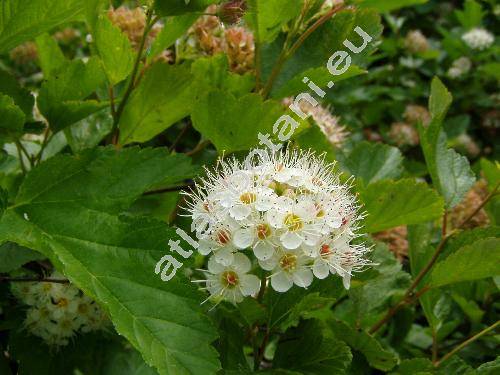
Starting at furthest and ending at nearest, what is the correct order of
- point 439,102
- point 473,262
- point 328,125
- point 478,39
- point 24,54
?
point 478,39 < point 24,54 < point 328,125 < point 439,102 < point 473,262

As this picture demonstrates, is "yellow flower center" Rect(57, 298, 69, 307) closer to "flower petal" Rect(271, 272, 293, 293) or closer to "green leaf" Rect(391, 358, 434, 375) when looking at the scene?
"flower petal" Rect(271, 272, 293, 293)

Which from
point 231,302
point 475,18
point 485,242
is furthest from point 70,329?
point 475,18

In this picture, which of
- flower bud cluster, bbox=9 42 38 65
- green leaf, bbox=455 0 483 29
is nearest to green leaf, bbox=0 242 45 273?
flower bud cluster, bbox=9 42 38 65

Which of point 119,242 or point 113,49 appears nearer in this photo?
point 119,242

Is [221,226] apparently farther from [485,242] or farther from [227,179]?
[485,242]

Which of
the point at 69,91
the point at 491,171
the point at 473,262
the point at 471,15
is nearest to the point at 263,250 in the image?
the point at 473,262

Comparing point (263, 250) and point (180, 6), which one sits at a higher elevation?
point (180, 6)

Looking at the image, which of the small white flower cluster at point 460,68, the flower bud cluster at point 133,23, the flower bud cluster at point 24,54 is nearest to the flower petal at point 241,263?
the flower bud cluster at point 133,23

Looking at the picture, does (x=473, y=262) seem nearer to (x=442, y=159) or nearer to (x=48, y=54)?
(x=442, y=159)
